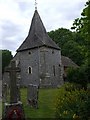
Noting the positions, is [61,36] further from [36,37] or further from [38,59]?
[38,59]

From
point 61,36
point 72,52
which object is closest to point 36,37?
point 72,52

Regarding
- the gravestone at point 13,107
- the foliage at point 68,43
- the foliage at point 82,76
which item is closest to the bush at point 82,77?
the foliage at point 82,76

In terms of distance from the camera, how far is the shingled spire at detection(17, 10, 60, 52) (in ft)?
149

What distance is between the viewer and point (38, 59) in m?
44.7

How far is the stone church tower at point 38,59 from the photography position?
4459 centimetres

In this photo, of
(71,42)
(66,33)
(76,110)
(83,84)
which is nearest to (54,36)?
(66,33)

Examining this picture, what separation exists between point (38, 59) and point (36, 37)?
3.83m

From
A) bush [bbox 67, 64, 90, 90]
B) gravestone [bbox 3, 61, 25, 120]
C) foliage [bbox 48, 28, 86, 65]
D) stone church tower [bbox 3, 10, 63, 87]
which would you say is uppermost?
foliage [bbox 48, 28, 86, 65]

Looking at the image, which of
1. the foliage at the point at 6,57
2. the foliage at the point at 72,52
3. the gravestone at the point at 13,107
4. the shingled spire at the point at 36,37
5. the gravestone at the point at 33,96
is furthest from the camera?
the foliage at the point at 6,57

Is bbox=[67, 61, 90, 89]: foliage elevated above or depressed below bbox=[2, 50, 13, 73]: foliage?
below

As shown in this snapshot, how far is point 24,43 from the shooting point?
47.0 metres

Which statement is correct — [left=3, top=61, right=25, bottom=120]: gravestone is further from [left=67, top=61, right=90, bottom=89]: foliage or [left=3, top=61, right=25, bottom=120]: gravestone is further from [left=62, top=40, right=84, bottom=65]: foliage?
[left=62, top=40, right=84, bottom=65]: foliage

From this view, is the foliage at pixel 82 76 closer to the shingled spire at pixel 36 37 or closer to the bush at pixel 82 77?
the bush at pixel 82 77

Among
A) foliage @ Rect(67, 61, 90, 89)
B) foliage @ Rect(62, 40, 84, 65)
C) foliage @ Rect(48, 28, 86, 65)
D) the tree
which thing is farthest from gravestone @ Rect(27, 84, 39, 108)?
the tree
